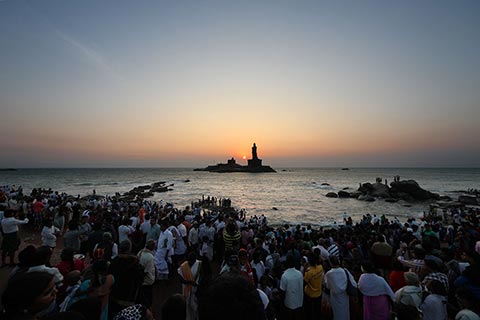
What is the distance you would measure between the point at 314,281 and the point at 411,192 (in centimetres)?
4582

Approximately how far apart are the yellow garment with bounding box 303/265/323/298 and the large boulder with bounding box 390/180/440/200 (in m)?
44.3

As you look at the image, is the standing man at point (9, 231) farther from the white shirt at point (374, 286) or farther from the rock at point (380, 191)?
the rock at point (380, 191)

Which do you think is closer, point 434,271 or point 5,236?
point 434,271

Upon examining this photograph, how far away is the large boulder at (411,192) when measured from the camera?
39.5 metres

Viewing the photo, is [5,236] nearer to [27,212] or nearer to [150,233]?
[150,233]

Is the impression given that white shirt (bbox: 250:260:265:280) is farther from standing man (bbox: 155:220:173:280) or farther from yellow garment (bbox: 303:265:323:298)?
standing man (bbox: 155:220:173:280)

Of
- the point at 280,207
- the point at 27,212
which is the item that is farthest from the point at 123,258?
the point at 280,207

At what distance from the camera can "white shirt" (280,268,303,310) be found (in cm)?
470

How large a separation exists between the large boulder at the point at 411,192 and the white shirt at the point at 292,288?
147 feet

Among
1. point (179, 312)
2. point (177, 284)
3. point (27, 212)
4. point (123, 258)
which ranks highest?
point (123, 258)

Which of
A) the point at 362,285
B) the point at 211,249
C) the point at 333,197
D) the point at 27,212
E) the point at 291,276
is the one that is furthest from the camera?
the point at 333,197

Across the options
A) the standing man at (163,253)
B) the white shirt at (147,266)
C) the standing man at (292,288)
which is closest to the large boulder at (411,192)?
the standing man at (292,288)

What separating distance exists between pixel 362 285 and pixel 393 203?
40.1 meters

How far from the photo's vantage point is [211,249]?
896 cm
